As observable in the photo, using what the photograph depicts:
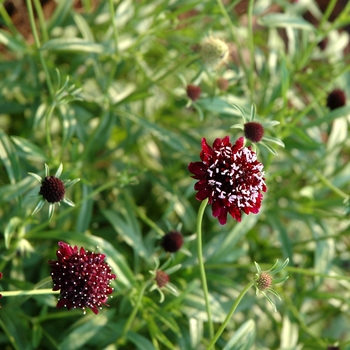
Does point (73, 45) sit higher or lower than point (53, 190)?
higher

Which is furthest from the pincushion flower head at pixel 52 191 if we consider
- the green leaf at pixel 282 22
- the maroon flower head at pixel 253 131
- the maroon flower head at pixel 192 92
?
the green leaf at pixel 282 22

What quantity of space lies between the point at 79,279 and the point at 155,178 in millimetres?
848

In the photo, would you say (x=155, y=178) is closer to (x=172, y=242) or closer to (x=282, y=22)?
(x=172, y=242)

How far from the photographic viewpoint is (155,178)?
1847 millimetres

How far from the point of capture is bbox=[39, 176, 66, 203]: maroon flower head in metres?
1.11

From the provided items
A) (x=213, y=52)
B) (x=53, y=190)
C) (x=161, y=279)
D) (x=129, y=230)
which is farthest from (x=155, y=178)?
(x=53, y=190)

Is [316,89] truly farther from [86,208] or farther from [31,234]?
[31,234]

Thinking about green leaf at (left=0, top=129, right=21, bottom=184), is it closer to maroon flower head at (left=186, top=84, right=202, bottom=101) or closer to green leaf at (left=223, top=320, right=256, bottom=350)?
maroon flower head at (left=186, top=84, right=202, bottom=101)

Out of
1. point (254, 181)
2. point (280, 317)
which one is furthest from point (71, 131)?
point (280, 317)

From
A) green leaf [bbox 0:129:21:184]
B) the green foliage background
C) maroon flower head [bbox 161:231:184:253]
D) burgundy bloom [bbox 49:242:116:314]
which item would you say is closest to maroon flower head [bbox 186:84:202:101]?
the green foliage background

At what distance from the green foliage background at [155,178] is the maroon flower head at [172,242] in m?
0.02

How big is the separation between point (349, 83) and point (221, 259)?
3.42ft

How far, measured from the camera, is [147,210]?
2023 mm

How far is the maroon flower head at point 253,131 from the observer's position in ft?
3.92
